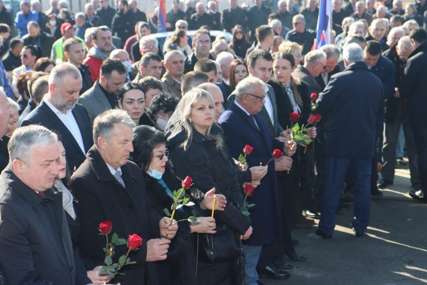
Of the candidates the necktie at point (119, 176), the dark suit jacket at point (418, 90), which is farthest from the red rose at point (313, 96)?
the necktie at point (119, 176)

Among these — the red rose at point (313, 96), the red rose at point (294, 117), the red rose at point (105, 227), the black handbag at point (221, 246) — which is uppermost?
the red rose at point (313, 96)

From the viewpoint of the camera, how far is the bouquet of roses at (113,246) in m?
4.31

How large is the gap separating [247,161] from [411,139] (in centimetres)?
458

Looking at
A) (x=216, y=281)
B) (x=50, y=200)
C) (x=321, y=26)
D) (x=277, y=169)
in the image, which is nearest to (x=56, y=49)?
(x=321, y=26)

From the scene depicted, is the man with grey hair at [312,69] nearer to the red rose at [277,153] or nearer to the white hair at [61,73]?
the red rose at [277,153]

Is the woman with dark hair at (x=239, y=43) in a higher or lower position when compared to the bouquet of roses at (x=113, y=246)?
higher

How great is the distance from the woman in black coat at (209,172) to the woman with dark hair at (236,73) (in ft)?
9.08

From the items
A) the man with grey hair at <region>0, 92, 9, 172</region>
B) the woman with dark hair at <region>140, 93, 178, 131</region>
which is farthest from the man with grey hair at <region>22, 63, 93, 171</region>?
the woman with dark hair at <region>140, 93, 178, 131</region>

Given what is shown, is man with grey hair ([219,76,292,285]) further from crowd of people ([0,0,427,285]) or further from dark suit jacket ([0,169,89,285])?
dark suit jacket ([0,169,89,285])

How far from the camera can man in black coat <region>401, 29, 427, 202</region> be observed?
32.2 feet

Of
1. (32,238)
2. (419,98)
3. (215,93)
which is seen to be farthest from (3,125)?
(419,98)

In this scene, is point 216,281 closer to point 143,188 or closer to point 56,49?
point 143,188

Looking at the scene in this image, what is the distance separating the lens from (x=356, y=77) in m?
8.21

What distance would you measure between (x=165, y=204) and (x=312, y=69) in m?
4.35
